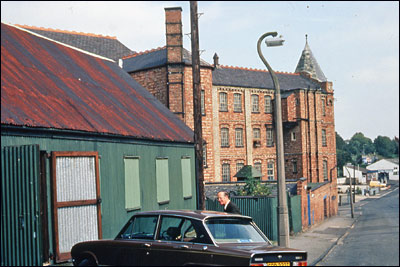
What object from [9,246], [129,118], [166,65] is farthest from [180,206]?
[166,65]

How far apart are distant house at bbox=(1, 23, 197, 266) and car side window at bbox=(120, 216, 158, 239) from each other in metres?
2.92

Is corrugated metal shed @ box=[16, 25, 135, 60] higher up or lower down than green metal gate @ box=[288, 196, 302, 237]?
higher up

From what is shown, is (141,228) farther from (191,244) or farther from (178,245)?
(191,244)

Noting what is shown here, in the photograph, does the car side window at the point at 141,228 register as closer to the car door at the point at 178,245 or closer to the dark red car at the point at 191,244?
the dark red car at the point at 191,244

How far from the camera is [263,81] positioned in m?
62.3

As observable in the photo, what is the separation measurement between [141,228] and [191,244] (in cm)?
139

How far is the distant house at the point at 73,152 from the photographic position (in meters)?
12.1

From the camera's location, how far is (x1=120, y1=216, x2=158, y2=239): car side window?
32.2 feet

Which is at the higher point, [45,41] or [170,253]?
[45,41]

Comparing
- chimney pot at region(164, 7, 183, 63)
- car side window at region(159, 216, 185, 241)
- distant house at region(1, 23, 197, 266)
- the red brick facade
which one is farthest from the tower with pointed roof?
car side window at region(159, 216, 185, 241)

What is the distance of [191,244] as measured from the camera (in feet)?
29.7

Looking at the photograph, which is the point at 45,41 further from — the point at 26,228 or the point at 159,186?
the point at 26,228

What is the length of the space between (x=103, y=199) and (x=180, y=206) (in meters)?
6.37

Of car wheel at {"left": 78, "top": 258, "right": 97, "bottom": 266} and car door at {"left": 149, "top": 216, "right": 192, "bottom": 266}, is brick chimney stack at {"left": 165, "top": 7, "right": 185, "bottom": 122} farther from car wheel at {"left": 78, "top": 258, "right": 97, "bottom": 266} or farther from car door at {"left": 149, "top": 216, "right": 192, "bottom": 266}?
car door at {"left": 149, "top": 216, "right": 192, "bottom": 266}
